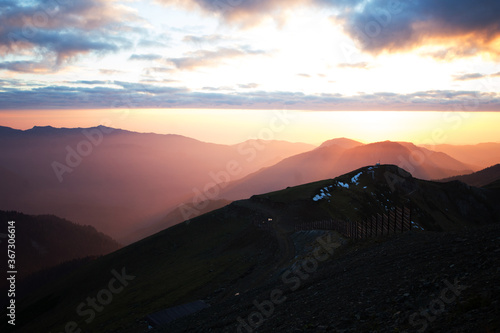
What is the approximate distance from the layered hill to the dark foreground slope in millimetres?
337

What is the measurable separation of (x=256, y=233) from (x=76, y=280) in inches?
3489

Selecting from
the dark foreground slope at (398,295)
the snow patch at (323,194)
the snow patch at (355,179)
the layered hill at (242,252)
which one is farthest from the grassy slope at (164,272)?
the snow patch at (355,179)

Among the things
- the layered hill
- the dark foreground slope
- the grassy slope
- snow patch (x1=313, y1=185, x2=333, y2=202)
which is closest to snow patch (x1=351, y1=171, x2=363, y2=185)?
the layered hill

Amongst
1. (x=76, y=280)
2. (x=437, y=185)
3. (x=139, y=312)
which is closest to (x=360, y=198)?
(x=437, y=185)

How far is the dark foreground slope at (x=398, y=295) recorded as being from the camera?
11820mm

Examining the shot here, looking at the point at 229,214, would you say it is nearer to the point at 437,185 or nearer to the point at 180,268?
the point at 180,268

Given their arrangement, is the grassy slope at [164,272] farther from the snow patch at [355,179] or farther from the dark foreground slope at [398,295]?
the snow patch at [355,179]

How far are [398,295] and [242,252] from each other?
52415mm

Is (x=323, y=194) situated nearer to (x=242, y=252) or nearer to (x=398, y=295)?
(x=242, y=252)

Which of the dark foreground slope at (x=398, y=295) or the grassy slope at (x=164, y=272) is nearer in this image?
the dark foreground slope at (x=398, y=295)

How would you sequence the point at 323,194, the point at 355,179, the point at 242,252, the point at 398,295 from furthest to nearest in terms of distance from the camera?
1. the point at 355,179
2. the point at 323,194
3. the point at 242,252
4. the point at 398,295

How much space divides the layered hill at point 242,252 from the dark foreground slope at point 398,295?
337 mm

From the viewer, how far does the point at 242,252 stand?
214 feet

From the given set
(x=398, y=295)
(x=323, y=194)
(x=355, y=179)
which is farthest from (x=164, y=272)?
(x=355, y=179)
